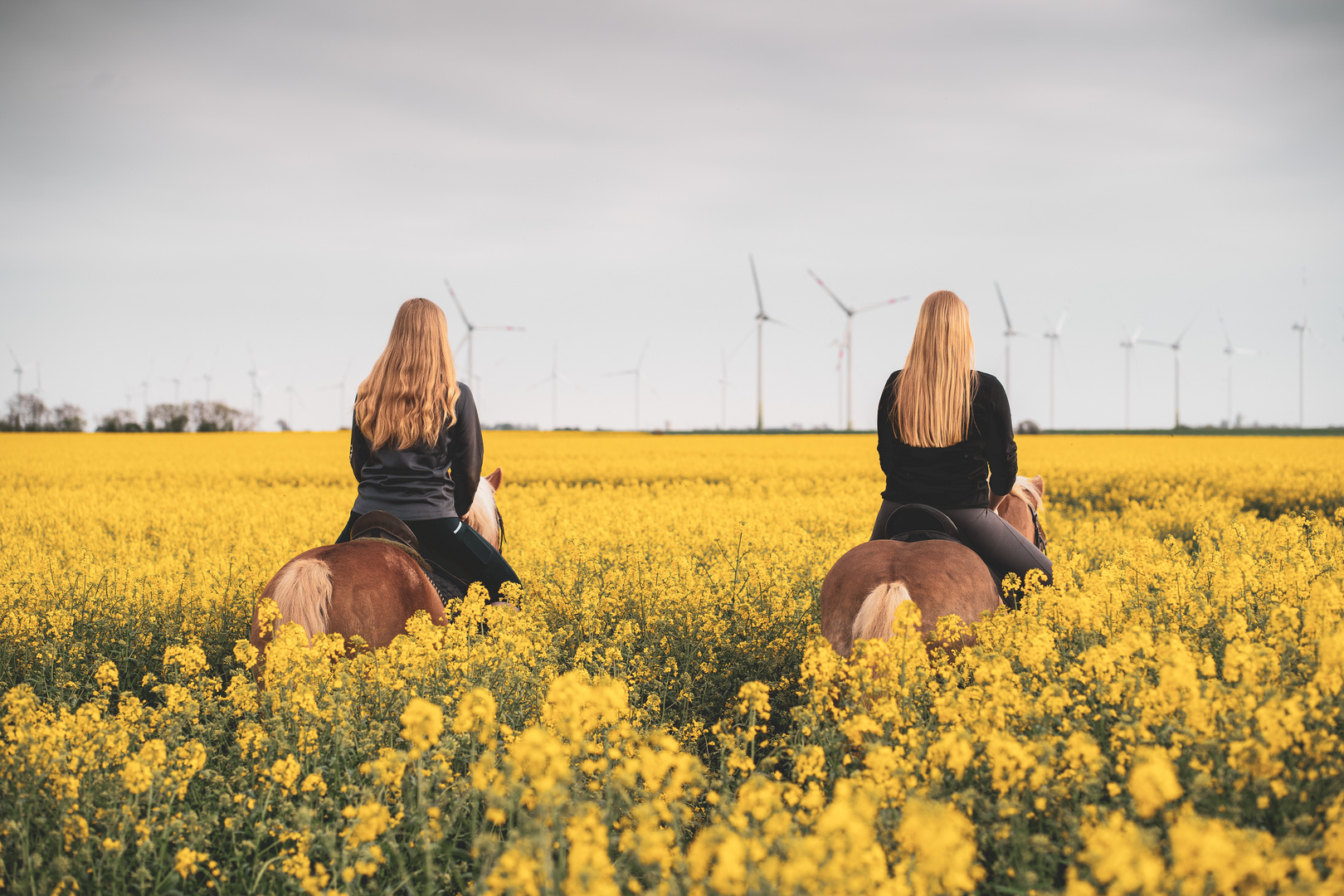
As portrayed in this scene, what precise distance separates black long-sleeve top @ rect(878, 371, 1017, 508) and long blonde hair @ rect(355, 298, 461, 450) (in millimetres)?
2836

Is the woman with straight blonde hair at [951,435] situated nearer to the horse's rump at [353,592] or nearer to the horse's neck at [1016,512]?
the horse's neck at [1016,512]

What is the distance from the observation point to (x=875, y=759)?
2.65 metres

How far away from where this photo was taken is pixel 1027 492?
6.28 m

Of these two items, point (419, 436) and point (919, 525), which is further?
point (419, 436)

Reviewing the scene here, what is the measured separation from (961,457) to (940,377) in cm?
53

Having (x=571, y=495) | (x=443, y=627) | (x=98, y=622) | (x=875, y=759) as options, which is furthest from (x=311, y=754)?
(x=571, y=495)

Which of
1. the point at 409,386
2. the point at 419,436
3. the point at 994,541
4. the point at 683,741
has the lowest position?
the point at 683,741

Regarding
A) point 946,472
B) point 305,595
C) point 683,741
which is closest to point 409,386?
point 305,595

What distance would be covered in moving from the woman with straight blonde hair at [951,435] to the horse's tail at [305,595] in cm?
330

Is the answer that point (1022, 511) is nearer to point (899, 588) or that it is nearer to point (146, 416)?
point (899, 588)

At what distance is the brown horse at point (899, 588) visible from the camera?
4.02 meters

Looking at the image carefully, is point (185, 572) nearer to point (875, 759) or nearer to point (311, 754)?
point (311, 754)

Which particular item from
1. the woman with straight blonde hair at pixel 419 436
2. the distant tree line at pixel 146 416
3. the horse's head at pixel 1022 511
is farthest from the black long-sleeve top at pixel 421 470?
the distant tree line at pixel 146 416

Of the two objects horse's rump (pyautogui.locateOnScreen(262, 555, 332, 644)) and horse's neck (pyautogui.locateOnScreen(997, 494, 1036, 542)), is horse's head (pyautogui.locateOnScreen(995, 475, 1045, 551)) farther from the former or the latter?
horse's rump (pyautogui.locateOnScreen(262, 555, 332, 644))
